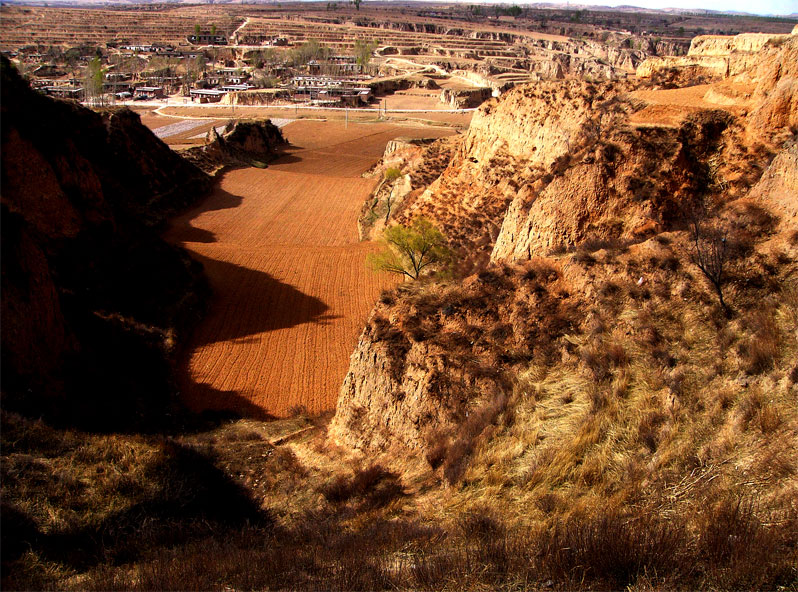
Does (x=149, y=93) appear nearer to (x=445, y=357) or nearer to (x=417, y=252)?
(x=417, y=252)

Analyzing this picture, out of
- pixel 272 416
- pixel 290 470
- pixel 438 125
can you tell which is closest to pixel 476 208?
pixel 272 416

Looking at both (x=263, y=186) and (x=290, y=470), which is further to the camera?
(x=263, y=186)

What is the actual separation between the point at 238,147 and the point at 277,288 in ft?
109

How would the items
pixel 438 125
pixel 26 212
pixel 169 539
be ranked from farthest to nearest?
pixel 438 125 → pixel 26 212 → pixel 169 539

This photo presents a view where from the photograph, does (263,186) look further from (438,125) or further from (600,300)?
(600,300)

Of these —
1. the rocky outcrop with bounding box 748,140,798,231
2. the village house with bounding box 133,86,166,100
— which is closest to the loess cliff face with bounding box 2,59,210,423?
the rocky outcrop with bounding box 748,140,798,231

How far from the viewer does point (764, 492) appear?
7.39 meters

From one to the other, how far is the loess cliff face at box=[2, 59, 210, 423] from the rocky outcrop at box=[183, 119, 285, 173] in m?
18.6

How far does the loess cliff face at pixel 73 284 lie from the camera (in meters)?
15.2

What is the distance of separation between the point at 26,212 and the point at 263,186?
26.3 meters

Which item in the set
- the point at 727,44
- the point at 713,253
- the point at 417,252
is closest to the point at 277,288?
the point at 417,252

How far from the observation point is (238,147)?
55.2 m

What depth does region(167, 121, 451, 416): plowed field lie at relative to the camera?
19.5 meters

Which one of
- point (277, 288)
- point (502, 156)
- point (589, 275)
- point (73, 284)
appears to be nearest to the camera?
point (589, 275)
